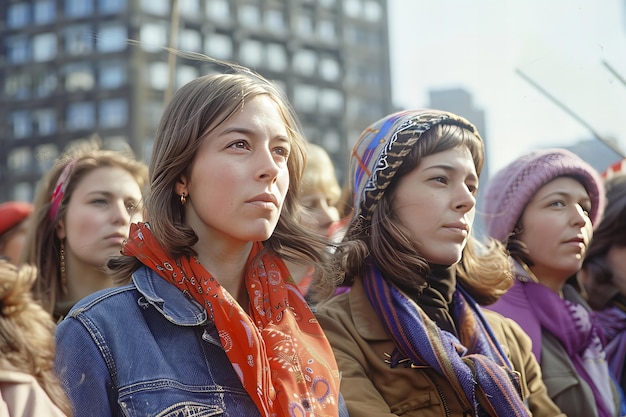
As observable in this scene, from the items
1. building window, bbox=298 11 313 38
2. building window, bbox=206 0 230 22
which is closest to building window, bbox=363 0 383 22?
building window, bbox=298 11 313 38

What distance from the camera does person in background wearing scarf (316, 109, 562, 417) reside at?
2.98 meters

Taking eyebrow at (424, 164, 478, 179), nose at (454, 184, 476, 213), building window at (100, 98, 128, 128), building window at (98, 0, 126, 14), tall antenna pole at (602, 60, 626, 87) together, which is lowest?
building window at (100, 98, 128, 128)

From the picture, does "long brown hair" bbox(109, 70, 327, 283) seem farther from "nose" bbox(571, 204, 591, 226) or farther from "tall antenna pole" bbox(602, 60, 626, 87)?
"nose" bbox(571, 204, 591, 226)

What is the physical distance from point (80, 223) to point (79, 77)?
2233 inches

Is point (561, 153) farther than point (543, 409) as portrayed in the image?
Yes

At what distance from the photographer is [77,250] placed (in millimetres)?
3857

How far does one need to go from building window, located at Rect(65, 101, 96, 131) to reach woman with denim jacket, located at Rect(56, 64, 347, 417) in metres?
56.3

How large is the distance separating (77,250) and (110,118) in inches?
2143

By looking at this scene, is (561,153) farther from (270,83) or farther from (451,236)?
(270,83)

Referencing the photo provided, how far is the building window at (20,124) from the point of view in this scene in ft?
189

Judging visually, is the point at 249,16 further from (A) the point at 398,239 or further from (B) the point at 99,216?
(A) the point at 398,239

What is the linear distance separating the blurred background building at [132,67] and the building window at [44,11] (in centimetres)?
7

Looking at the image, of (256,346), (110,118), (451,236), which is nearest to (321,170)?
(451,236)

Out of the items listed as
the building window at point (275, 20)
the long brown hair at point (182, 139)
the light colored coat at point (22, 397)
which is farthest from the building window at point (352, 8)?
the light colored coat at point (22, 397)
